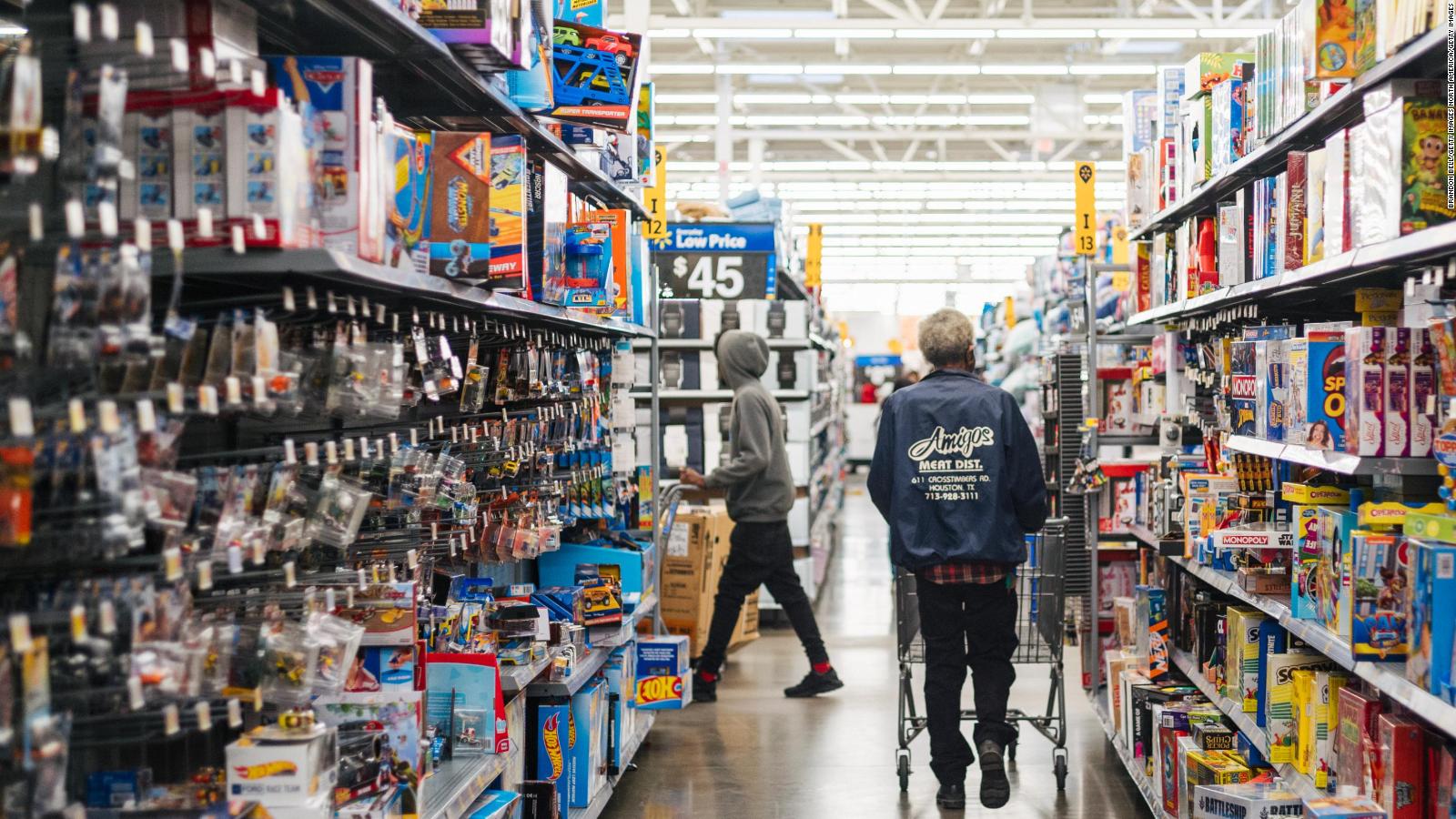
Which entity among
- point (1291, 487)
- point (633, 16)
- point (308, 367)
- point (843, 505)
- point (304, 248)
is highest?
point (633, 16)

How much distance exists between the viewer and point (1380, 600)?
2.87 metres

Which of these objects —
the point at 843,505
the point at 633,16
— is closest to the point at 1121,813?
the point at 633,16

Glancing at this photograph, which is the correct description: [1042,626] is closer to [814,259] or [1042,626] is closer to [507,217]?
[507,217]

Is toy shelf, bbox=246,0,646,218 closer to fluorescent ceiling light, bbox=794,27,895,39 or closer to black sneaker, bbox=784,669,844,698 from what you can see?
black sneaker, bbox=784,669,844,698

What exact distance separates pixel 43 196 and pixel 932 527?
333 centimetres

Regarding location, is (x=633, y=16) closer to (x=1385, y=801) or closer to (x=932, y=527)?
(x=932, y=527)

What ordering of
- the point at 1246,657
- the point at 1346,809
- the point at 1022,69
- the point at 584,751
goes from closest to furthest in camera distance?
the point at 1346,809 < the point at 1246,657 < the point at 584,751 < the point at 1022,69

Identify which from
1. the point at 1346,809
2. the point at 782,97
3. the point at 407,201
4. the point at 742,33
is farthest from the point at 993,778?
the point at 782,97

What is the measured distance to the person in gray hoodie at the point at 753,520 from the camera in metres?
7.00

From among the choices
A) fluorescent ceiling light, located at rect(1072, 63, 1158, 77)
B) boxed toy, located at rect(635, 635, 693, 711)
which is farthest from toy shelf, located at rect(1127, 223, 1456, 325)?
fluorescent ceiling light, located at rect(1072, 63, 1158, 77)

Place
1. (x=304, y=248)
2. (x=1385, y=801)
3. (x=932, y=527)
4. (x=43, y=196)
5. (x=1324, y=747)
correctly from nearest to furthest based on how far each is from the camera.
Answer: (x=43, y=196)
(x=304, y=248)
(x=1385, y=801)
(x=1324, y=747)
(x=932, y=527)

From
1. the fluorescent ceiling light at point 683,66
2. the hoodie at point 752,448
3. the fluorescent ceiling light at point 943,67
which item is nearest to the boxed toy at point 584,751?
the hoodie at point 752,448

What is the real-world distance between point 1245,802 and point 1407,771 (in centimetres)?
68

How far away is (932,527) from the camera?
15.7 feet
